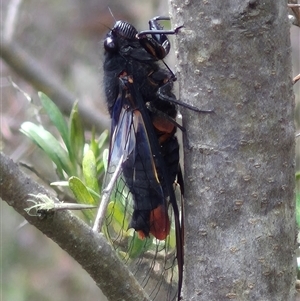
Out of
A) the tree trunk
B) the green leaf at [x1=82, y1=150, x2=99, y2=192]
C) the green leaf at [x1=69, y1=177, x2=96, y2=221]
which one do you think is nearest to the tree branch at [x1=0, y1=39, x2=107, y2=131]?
the green leaf at [x1=82, y1=150, x2=99, y2=192]

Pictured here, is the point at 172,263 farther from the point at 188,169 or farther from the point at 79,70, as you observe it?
the point at 79,70

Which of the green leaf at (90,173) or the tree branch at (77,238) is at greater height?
the green leaf at (90,173)

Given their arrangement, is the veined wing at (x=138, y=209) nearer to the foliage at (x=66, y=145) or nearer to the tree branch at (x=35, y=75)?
the foliage at (x=66, y=145)

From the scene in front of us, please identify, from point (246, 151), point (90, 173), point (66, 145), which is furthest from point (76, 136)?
point (246, 151)

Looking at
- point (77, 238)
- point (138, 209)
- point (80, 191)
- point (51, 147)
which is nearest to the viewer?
point (77, 238)

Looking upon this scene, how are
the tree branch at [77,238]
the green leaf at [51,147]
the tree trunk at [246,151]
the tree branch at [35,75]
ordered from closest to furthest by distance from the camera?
1. the tree branch at [77,238]
2. the tree trunk at [246,151]
3. the green leaf at [51,147]
4. the tree branch at [35,75]

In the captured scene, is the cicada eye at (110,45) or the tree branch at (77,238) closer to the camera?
the tree branch at (77,238)

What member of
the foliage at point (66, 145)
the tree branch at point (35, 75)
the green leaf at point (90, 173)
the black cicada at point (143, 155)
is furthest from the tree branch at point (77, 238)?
the tree branch at point (35, 75)

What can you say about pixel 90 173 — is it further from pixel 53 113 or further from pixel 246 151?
pixel 246 151
